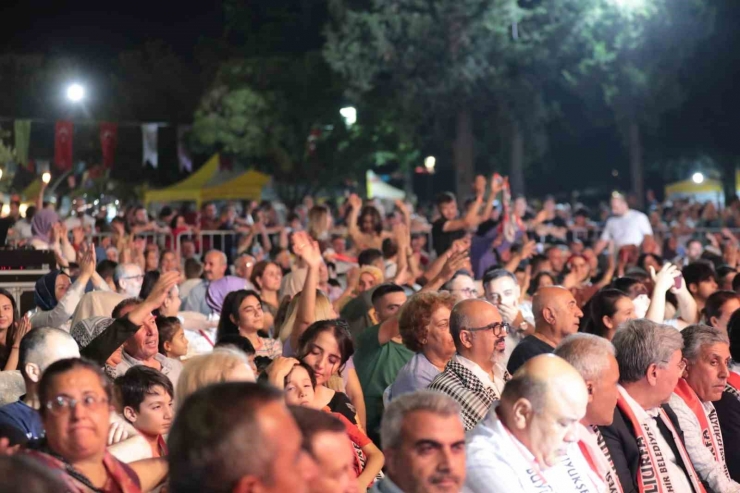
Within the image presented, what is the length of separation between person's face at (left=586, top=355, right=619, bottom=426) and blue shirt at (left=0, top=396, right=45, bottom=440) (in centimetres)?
268

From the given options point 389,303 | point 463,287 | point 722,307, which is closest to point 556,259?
point 463,287

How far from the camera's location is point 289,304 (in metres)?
9.63

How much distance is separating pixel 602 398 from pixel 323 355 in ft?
5.24

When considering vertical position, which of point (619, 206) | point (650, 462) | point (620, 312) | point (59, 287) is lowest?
point (650, 462)

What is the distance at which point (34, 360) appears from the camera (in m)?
6.01

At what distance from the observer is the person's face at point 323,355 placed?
7.19 meters

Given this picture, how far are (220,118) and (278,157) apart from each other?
84.5 inches

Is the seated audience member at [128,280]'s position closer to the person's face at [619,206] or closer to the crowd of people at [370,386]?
the crowd of people at [370,386]

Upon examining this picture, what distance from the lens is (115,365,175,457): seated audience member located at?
605 cm

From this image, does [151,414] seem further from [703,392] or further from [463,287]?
[463,287]

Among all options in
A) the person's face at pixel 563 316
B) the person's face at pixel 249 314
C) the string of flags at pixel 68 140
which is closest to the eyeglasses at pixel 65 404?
the person's face at pixel 563 316

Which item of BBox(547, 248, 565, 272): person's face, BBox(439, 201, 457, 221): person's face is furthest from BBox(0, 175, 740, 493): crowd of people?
BBox(547, 248, 565, 272): person's face

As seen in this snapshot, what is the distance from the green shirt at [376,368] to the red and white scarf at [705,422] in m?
1.83

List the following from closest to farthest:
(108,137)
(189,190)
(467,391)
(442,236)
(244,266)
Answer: (467,391) < (244,266) < (442,236) < (108,137) < (189,190)
